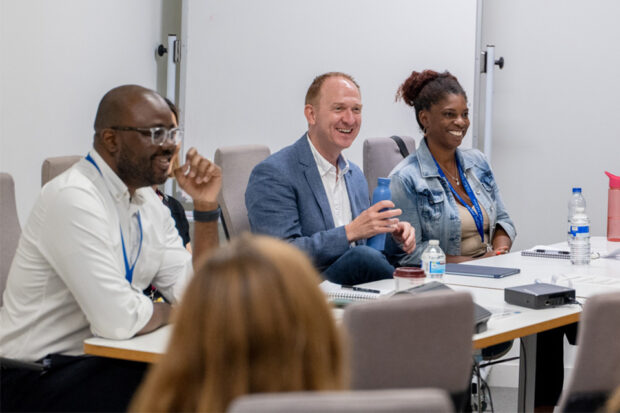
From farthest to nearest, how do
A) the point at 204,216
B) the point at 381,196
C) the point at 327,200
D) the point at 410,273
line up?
the point at 327,200, the point at 381,196, the point at 410,273, the point at 204,216

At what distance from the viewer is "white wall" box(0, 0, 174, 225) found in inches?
141

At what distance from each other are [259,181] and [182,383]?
222 cm

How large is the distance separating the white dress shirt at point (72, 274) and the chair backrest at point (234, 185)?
3.80 ft

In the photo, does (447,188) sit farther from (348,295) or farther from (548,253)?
(348,295)

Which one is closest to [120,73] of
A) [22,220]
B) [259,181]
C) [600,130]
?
[22,220]

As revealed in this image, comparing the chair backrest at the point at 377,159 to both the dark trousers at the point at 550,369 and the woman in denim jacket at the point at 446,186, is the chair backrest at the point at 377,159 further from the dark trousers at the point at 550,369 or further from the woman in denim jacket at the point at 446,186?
the dark trousers at the point at 550,369

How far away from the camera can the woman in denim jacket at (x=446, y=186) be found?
11.2 ft

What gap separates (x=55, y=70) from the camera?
12.7ft

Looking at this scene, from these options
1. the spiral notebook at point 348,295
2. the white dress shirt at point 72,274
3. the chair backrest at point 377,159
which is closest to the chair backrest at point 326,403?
the white dress shirt at point 72,274

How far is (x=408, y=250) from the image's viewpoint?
120 inches

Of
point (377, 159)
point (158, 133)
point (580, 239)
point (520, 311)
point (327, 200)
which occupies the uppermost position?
point (158, 133)

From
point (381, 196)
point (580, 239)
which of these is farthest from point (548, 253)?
point (381, 196)

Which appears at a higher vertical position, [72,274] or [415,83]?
[415,83]

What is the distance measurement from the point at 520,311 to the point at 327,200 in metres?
1.13
